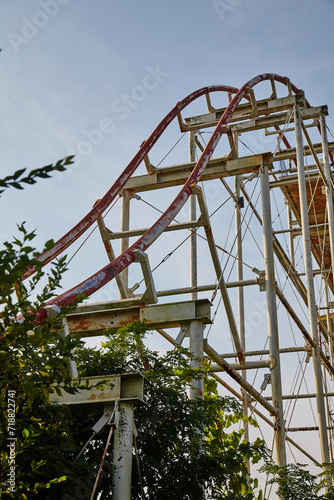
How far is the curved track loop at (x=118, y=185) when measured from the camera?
8023mm

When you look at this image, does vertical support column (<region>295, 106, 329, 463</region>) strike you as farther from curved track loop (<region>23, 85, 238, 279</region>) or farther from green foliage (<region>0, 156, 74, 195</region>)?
green foliage (<region>0, 156, 74, 195</region>)

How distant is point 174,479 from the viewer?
20.8ft

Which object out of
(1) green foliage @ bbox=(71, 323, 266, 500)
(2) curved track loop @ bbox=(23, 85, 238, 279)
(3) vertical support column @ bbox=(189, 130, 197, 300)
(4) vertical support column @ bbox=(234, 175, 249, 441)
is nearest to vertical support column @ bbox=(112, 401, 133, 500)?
(1) green foliage @ bbox=(71, 323, 266, 500)

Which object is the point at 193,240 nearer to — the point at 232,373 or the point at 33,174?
the point at 232,373

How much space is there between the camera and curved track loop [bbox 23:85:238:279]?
26.3 feet

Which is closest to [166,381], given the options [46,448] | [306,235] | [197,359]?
[197,359]

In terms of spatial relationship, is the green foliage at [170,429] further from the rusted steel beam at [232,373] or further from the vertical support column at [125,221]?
the vertical support column at [125,221]

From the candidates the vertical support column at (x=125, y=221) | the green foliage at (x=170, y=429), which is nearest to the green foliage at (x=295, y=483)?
the green foliage at (x=170, y=429)

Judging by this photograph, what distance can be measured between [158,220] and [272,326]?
293 centimetres

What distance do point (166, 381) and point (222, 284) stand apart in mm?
2708

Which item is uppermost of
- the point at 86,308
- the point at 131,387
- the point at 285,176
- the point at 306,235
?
the point at 285,176

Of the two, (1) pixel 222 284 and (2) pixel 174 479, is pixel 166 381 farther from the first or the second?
(1) pixel 222 284

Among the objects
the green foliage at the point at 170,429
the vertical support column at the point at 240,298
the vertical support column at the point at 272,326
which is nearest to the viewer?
the green foliage at the point at 170,429

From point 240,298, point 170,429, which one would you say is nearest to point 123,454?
point 170,429
